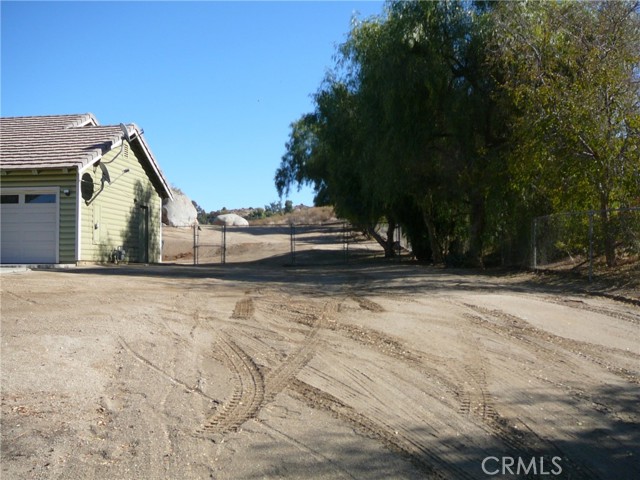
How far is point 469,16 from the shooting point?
71.2ft

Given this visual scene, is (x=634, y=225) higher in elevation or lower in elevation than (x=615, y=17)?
lower

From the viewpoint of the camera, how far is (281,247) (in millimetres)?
42000

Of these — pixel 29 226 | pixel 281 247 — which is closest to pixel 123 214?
pixel 29 226

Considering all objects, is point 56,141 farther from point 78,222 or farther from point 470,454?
point 470,454

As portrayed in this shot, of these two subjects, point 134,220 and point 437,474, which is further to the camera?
point 134,220

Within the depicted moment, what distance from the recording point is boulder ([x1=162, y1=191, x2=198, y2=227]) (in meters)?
52.7

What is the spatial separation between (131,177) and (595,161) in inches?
689

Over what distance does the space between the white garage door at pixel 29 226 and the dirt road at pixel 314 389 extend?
31.2 feet

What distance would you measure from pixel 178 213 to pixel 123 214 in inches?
1091

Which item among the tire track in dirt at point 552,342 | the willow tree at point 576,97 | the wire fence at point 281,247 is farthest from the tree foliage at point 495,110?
the wire fence at point 281,247

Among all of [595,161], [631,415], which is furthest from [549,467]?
[595,161]

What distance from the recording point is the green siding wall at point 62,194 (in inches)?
870

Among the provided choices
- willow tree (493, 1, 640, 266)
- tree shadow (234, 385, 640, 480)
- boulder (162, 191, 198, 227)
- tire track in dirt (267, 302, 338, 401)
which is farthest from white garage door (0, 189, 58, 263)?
boulder (162, 191, 198, 227)

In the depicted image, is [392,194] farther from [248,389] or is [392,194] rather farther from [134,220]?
[248,389]
